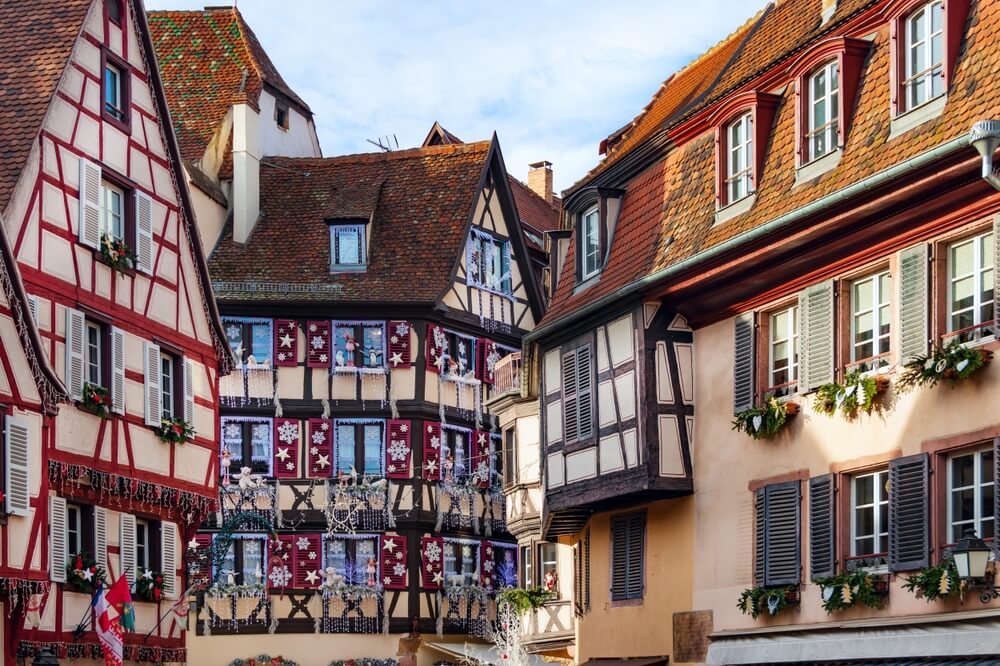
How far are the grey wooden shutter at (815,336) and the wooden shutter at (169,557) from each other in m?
10.5

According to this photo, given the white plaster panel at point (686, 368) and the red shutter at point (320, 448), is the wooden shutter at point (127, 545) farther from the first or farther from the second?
the red shutter at point (320, 448)

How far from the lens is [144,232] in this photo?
1122 inches

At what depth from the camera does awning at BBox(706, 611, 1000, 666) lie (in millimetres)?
18781

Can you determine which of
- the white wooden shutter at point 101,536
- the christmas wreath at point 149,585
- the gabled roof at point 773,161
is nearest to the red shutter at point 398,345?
the gabled roof at point 773,161

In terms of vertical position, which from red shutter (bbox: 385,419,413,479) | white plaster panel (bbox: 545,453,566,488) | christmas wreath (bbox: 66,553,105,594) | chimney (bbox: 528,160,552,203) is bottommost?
christmas wreath (bbox: 66,553,105,594)

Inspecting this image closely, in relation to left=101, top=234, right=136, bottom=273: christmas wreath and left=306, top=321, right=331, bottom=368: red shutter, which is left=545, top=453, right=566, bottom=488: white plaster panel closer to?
left=101, top=234, right=136, bottom=273: christmas wreath

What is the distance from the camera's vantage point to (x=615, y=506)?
27.3m

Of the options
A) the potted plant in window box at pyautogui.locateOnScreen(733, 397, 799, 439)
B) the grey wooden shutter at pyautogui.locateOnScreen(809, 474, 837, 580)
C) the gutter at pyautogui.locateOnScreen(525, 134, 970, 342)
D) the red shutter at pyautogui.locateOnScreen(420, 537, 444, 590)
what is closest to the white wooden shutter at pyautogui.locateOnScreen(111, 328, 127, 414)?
the gutter at pyautogui.locateOnScreen(525, 134, 970, 342)

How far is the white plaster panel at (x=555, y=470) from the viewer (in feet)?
91.6

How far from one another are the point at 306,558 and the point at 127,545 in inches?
590

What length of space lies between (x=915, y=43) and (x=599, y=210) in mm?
7929

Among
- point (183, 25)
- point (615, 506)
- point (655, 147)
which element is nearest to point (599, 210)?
point (655, 147)

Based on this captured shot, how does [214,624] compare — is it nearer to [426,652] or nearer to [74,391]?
[426,652]

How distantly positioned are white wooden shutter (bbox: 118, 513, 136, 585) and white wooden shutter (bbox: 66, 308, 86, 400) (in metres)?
2.31
